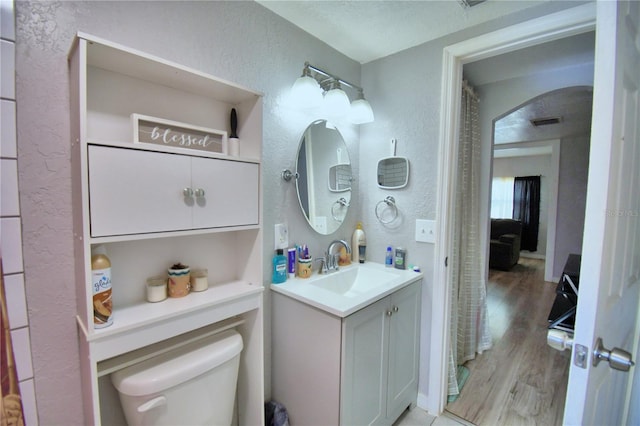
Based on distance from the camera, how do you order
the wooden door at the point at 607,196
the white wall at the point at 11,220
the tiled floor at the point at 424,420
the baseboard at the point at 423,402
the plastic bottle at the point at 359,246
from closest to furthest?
1. the wooden door at the point at 607,196
2. the white wall at the point at 11,220
3. the tiled floor at the point at 424,420
4. the baseboard at the point at 423,402
5. the plastic bottle at the point at 359,246

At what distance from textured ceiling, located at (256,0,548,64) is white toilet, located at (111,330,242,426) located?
1.62 meters

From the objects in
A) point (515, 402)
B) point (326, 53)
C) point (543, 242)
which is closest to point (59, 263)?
point (326, 53)

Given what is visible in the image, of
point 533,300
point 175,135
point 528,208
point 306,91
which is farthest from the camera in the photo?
point 528,208

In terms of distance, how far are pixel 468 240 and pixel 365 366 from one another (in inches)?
56.8

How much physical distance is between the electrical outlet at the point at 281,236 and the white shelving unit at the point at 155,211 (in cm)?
25

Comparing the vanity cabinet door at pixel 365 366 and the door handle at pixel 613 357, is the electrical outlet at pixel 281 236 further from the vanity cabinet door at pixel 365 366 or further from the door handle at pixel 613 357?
the door handle at pixel 613 357

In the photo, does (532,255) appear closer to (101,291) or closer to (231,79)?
(231,79)

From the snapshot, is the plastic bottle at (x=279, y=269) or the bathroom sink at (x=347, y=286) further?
the plastic bottle at (x=279, y=269)

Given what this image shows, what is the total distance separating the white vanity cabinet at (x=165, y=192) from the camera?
82cm

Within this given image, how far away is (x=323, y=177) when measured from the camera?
1779 mm

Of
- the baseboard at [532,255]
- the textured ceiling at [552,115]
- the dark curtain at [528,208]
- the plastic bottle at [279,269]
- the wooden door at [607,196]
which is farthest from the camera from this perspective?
the dark curtain at [528,208]

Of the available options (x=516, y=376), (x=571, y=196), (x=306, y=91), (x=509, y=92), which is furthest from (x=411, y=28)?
(x=571, y=196)

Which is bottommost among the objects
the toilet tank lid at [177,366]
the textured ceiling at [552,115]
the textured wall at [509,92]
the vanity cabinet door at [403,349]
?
the vanity cabinet door at [403,349]

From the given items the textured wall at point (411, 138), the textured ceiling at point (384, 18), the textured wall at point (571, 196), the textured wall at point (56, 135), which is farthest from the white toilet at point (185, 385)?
the textured wall at point (571, 196)
